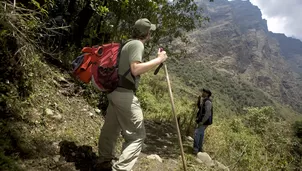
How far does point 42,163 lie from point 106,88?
4.79 ft

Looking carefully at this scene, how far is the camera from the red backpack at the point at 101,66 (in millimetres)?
3670

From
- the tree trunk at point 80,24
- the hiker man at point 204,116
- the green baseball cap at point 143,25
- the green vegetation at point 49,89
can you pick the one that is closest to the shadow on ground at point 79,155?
the green vegetation at point 49,89

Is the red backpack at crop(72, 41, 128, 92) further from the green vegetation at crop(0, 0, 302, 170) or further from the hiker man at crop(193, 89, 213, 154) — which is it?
the hiker man at crop(193, 89, 213, 154)

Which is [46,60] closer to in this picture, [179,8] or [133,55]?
[133,55]

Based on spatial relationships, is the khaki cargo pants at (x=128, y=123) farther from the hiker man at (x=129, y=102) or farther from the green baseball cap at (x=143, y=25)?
the green baseball cap at (x=143, y=25)

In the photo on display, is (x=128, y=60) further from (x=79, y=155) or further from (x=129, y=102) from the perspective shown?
(x=79, y=155)

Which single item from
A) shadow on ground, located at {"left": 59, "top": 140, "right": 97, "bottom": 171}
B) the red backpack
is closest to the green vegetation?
shadow on ground, located at {"left": 59, "top": 140, "right": 97, "bottom": 171}

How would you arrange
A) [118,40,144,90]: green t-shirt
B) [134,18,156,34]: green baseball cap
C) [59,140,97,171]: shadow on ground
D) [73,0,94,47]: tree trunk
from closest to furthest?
[118,40,144,90]: green t-shirt
[134,18,156,34]: green baseball cap
[59,140,97,171]: shadow on ground
[73,0,94,47]: tree trunk

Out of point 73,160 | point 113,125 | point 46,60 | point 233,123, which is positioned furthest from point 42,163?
point 233,123

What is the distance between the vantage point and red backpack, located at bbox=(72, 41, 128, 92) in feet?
12.0

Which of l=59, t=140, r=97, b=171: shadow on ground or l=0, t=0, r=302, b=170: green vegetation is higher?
l=0, t=0, r=302, b=170: green vegetation

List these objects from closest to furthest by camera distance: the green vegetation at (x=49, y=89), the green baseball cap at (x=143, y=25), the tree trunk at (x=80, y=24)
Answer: the green baseball cap at (x=143, y=25) < the green vegetation at (x=49, y=89) < the tree trunk at (x=80, y=24)

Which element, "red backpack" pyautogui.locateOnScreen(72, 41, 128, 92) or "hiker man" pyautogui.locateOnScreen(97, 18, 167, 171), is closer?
"hiker man" pyautogui.locateOnScreen(97, 18, 167, 171)

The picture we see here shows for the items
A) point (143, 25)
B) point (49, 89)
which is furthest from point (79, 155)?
point (143, 25)
